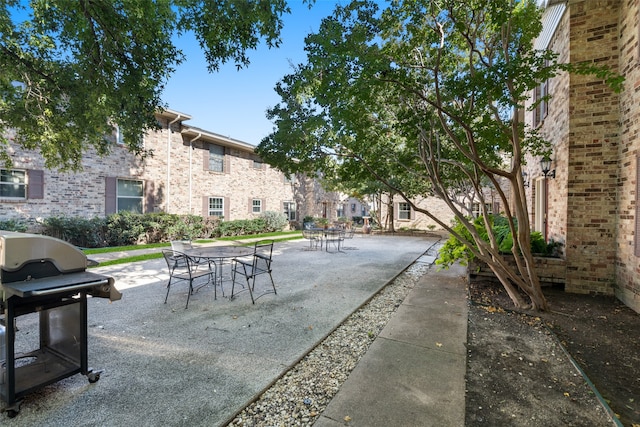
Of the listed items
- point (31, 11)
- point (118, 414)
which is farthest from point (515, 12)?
point (31, 11)

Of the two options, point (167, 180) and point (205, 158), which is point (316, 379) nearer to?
point (167, 180)

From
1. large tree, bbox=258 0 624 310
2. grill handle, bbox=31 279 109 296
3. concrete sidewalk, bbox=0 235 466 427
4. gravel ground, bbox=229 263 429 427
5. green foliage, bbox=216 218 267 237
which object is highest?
large tree, bbox=258 0 624 310

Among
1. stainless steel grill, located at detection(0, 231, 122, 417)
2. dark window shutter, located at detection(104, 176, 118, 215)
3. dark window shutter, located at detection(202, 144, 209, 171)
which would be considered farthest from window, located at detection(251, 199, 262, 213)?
stainless steel grill, located at detection(0, 231, 122, 417)

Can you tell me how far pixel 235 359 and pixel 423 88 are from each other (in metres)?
5.26

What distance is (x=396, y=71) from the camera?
4219 millimetres

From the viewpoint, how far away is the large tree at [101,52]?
4320 mm

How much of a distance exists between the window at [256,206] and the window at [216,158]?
2.84 meters

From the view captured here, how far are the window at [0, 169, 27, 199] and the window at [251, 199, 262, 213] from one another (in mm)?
9900

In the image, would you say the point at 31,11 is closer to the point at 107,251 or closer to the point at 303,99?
the point at 303,99

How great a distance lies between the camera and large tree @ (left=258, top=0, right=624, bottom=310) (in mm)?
3912

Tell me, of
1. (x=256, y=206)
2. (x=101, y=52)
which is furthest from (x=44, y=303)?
(x=256, y=206)

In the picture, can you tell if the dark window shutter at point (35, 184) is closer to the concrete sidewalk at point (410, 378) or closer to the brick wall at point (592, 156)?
the concrete sidewalk at point (410, 378)

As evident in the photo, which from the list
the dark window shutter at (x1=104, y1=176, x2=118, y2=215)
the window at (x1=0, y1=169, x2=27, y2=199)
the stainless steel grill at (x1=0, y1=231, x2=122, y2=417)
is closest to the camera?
the stainless steel grill at (x1=0, y1=231, x2=122, y2=417)

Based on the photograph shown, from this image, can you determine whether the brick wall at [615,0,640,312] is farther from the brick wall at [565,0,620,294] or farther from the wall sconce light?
the wall sconce light
